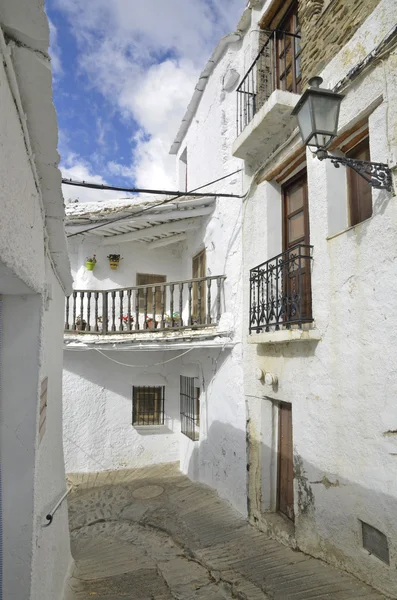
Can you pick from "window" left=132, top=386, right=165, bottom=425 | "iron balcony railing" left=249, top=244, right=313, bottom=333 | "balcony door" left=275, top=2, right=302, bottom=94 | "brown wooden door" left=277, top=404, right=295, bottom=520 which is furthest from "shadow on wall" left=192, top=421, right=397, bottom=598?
"balcony door" left=275, top=2, right=302, bottom=94

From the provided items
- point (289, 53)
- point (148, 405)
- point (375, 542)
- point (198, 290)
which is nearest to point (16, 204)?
point (375, 542)

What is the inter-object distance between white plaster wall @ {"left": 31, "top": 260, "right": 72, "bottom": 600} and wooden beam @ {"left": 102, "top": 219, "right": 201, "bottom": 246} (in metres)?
5.22

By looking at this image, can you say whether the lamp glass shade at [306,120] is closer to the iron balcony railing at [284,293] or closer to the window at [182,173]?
the iron balcony railing at [284,293]

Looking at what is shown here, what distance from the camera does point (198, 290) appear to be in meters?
7.86

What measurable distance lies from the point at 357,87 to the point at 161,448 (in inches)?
334

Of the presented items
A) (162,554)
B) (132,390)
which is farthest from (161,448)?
(162,554)

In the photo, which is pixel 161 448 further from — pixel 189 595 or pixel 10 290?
pixel 10 290

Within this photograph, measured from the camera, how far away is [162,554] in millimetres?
5555

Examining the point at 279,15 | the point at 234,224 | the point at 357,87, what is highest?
the point at 279,15

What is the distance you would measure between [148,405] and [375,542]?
22.3ft

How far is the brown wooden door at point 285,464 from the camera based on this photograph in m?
5.73

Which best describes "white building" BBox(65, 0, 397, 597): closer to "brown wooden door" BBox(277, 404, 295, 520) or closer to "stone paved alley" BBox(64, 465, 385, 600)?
"brown wooden door" BBox(277, 404, 295, 520)

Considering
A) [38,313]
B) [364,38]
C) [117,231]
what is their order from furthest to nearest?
[117,231]
[364,38]
[38,313]

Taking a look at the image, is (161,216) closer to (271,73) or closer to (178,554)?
(271,73)
